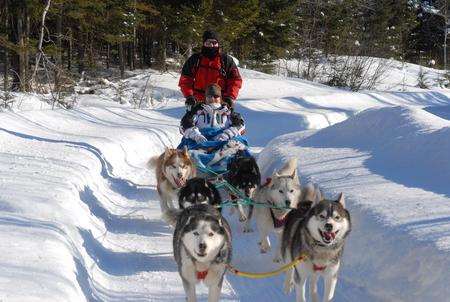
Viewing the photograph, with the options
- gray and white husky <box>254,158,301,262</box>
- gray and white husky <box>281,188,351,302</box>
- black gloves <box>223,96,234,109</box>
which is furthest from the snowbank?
black gloves <box>223,96,234,109</box>

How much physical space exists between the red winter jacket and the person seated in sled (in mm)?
919

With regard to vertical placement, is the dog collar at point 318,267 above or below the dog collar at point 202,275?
above

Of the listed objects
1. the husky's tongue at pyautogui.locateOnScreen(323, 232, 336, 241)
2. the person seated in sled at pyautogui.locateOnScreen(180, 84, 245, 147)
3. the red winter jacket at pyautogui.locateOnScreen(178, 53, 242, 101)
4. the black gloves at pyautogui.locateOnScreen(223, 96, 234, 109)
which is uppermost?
the red winter jacket at pyautogui.locateOnScreen(178, 53, 242, 101)

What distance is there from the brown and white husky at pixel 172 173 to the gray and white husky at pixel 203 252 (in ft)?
6.58

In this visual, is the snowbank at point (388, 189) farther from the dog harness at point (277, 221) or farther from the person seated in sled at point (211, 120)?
Answer: the person seated in sled at point (211, 120)

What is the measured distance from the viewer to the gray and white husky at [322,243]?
3.69m

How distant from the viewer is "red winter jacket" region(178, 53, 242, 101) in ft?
25.1

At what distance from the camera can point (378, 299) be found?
395cm

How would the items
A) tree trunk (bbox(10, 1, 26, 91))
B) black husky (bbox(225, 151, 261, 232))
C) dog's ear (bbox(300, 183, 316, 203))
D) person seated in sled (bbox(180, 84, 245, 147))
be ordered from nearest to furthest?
dog's ear (bbox(300, 183, 316, 203)), black husky (bbox(225, 151, 261, 232)), person seated in sled (bbox(180, 84, 245, 147)), tree trunk (bbox(10, 1, 26, 91))

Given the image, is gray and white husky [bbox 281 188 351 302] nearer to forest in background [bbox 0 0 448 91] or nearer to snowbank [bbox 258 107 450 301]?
snowbank [bbox 258 107 450 301]

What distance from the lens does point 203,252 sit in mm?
3484

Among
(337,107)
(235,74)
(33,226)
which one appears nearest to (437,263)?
(33,226)

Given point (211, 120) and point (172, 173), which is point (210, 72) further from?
point (172, 173)

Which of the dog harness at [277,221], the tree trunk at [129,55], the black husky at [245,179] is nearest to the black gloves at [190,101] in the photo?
the black husky at [245,179]
